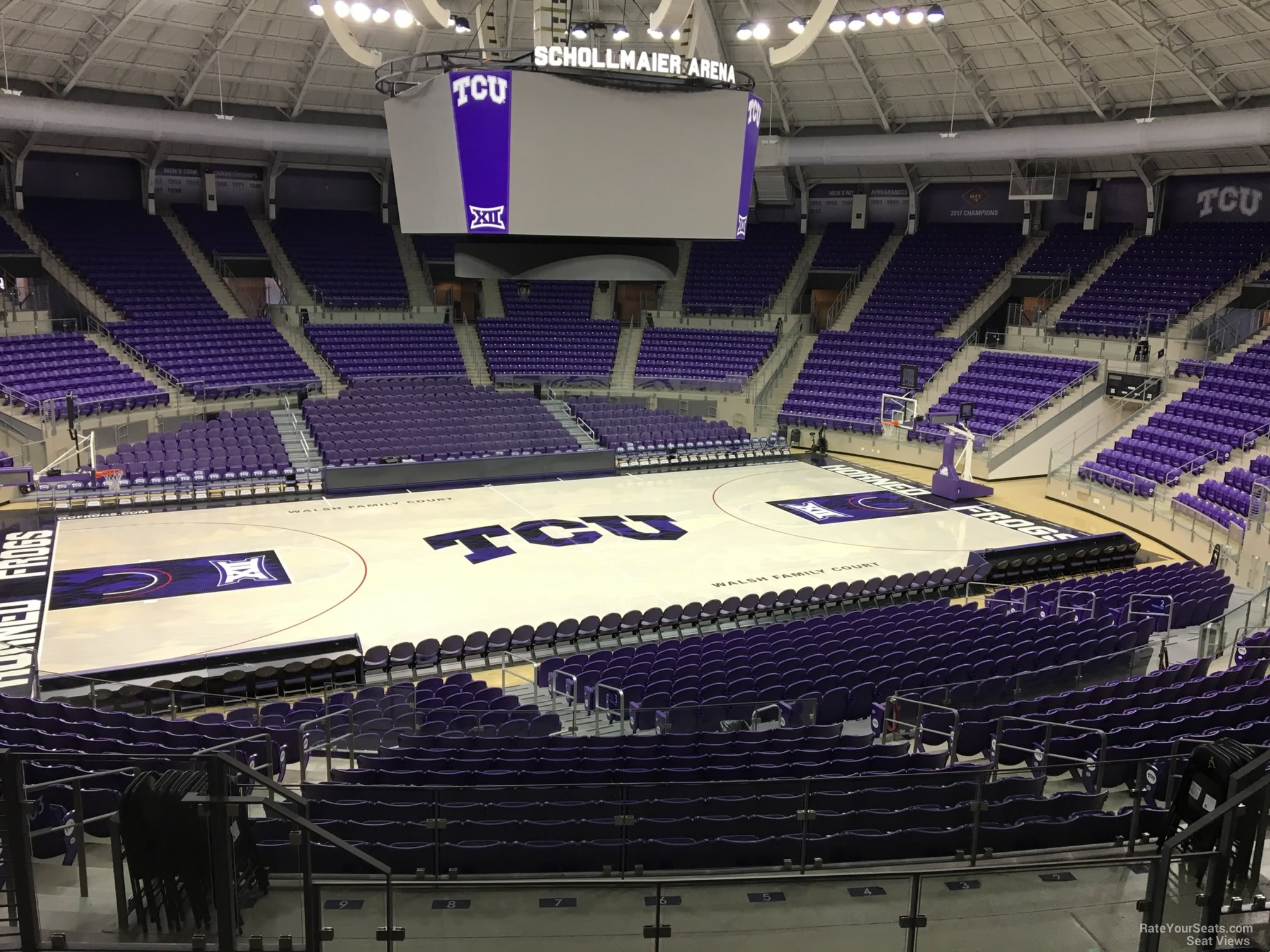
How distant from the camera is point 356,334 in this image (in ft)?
128

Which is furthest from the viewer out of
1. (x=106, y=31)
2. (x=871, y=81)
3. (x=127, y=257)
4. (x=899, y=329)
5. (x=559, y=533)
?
(x=899, y=329)

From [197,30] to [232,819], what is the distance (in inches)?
1248

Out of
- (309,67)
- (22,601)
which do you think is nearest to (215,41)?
(309,67)

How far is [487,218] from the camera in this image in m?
A: 17.4

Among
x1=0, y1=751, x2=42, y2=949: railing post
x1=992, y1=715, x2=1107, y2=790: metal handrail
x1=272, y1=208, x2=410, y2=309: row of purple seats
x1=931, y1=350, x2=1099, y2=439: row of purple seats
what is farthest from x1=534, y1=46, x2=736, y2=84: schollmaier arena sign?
x1=272, y1=208, x2=410, y2=309: row of purple seats

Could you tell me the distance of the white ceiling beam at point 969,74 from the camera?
3159cm

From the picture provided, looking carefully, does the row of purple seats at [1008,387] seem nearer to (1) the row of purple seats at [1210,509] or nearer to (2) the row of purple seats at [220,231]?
(1) the row of purple seats at [1210,509]

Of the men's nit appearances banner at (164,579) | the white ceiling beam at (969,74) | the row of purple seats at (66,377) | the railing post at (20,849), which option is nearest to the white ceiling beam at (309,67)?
the row of purple seats at (66,377)

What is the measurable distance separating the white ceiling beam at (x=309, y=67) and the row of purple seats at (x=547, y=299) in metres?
11.1

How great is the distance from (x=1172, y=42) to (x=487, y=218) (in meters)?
21.7

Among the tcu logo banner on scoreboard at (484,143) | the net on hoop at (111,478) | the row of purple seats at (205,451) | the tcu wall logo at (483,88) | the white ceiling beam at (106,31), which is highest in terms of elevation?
the white ceiling beam at (106,31)

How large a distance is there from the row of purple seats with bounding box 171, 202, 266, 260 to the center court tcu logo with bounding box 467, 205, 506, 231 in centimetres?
2739

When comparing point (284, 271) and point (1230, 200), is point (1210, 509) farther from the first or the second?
point (284, 271)

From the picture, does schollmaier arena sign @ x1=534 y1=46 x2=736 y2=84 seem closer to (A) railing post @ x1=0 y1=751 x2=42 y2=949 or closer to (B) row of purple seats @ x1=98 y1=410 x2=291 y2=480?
(A) railing post @ x1=0 y1=751 x2=42 y2=949
